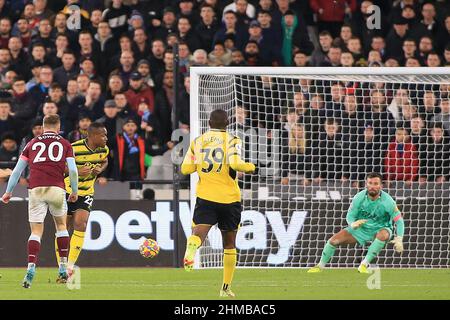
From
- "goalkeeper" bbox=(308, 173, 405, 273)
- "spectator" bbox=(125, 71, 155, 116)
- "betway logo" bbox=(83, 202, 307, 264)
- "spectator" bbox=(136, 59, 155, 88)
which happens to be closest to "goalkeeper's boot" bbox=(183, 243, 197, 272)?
"goalkeeper" bbox=(308, 173, 405, 273)

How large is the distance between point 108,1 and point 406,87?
5.72 metres

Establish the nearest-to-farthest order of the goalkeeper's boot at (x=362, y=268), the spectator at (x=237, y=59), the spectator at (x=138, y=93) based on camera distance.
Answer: the goalkeeper's boot at (x=362, y=268), the spectator at (x=138, y=93), the spectator at (x=237, y=59)

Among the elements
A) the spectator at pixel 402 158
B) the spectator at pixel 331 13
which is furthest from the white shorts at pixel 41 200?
the spectator at pixel 331 13

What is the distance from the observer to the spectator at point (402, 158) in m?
18.2

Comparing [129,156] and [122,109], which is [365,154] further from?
[122,109]

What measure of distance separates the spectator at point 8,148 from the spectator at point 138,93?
1964 millimetres

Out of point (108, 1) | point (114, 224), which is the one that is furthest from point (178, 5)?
point (114, 224)

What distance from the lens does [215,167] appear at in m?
12.6

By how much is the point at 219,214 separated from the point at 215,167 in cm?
48

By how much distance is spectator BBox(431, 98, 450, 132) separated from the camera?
18.2 m

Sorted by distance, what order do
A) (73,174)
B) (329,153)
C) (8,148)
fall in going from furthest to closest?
(8,148) < (329,153) < (73,174)

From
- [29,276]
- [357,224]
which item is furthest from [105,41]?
[29,276]

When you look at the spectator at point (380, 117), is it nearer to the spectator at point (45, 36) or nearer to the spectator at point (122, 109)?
the spectator at point (122, 109)

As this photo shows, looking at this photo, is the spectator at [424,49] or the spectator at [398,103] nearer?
the spectator at [398,103]
